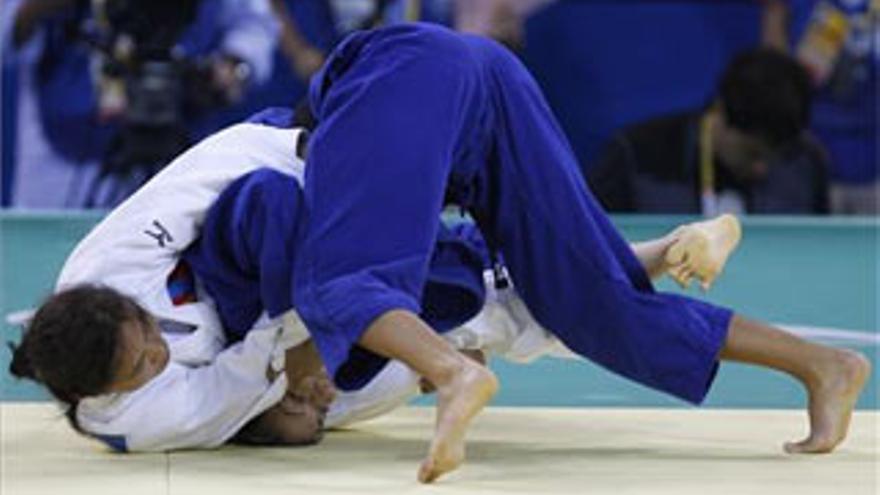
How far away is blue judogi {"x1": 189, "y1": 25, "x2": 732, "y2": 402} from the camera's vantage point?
9.48 feet

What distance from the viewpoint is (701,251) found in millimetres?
3125

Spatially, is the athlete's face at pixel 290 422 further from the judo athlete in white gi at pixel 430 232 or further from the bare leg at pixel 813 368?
the bare leg at pixel 813 368

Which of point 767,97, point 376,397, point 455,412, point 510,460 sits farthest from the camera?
point 767,97

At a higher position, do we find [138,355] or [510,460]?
[138,355]

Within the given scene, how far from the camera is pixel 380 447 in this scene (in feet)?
10.5

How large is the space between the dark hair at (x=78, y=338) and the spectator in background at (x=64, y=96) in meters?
4.48

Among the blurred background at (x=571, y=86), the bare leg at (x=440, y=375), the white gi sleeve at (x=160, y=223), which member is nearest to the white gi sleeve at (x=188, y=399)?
the white gi sleeve at (x=160, y=223)

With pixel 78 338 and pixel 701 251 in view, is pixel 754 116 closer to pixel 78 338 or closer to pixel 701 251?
pixel 701 251

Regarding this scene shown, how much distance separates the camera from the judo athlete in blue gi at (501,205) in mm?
2871

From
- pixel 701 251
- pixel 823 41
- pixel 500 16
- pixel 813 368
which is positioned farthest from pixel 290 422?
pixel 823 41

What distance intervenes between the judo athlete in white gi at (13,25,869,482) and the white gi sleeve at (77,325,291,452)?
0.04ft

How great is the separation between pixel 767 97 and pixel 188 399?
15.7 feet

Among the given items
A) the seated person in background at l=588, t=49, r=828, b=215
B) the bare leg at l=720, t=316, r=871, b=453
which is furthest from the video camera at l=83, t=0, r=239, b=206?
the bare leg at l=720, t=316, r=871, b=453

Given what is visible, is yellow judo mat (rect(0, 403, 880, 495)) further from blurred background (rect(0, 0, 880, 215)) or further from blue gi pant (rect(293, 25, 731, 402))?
blurred background (rect(0, 0, 880, 215))
